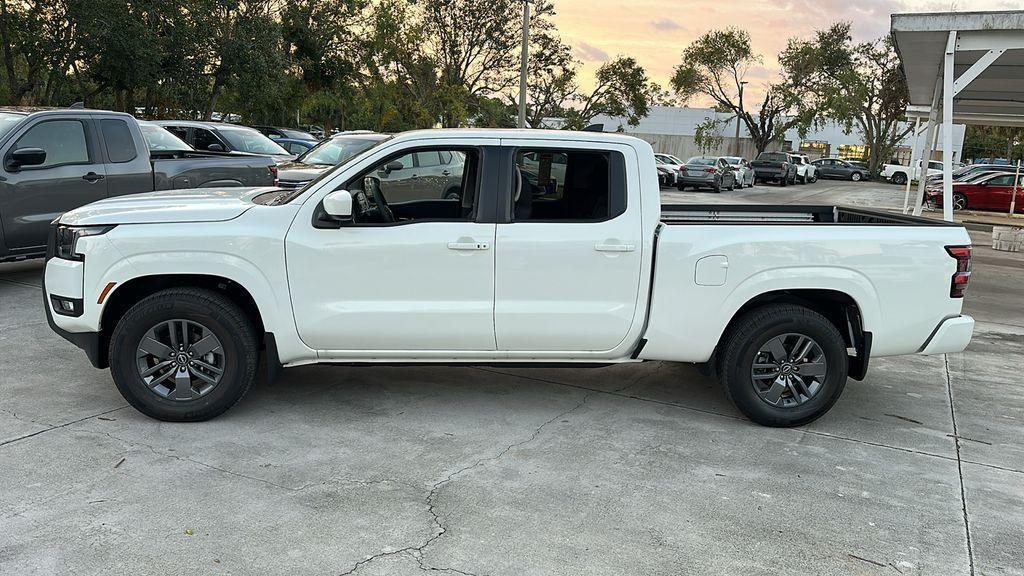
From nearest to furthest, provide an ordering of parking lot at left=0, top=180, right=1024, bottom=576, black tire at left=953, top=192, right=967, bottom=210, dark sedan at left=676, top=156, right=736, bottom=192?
parking lot at left=0, top=180, right=1024, bottom=576 < black tire at left=953, top=192, right=967, bottom=210 < dark sedan at left=676, top=156, right=736, bottom=192

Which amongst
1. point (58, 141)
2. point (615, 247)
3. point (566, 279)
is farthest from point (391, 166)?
point (58, 141)

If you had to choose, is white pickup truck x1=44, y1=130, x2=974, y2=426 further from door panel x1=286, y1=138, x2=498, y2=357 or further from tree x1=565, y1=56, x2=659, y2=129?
tree x1=565, y1=56, x2=659, y2=129

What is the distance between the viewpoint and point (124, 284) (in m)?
4.86

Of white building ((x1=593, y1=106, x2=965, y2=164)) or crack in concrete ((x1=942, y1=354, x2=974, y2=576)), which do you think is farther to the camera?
white building ((x1=593, y1=106, x2=965, y2=164))

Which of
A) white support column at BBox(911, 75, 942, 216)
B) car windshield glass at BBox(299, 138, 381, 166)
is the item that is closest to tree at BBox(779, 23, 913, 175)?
white support column at BBox(911, 75, 942, 216)

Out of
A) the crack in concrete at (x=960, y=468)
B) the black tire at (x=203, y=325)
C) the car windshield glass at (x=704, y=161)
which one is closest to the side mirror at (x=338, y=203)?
the black tire at (x=203, y=325)

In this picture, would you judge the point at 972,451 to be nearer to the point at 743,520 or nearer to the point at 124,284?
the point at 743,520

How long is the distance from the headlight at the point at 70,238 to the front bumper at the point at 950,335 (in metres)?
5.10

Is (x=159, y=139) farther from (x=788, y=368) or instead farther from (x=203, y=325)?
(x=788, y=368)

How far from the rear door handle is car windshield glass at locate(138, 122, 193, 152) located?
26.2 feet

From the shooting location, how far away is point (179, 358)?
4863 mm

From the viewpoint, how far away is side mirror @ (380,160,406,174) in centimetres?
504

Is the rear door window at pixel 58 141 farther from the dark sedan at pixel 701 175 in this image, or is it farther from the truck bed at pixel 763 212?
the dark sedan at pixel 701 175

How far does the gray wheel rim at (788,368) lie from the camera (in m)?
5.16
